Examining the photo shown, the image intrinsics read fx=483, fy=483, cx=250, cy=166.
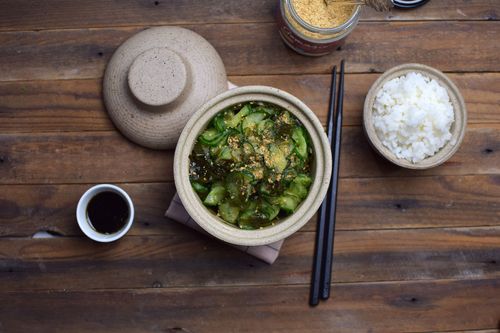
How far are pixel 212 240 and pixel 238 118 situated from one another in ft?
1.49

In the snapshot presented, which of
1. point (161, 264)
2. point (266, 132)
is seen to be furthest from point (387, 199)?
point (161, 264)

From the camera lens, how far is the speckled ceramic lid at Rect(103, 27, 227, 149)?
133cm

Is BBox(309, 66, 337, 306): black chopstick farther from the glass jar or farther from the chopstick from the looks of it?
the glass jar

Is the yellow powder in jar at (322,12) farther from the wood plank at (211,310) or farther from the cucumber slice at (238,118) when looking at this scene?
the wood plank at (211,310)

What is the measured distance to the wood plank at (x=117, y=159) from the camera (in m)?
1.51

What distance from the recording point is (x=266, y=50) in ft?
5.04

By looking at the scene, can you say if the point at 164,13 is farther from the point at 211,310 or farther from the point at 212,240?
the point at 211,310

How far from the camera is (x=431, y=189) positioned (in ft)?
5.03

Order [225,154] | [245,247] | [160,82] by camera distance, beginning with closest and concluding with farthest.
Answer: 1. [225,154]
2. [160,82]
3. [245,247]

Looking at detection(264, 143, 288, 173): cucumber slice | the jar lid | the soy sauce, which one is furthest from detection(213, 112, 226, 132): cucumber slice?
the jar lid

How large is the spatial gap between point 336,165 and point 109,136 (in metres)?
0.71

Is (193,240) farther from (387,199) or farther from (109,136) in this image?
(387,199)

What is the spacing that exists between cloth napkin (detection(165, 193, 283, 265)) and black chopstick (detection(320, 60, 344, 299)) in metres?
0.15

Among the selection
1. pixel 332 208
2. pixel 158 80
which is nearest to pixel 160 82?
pixel 158 80
